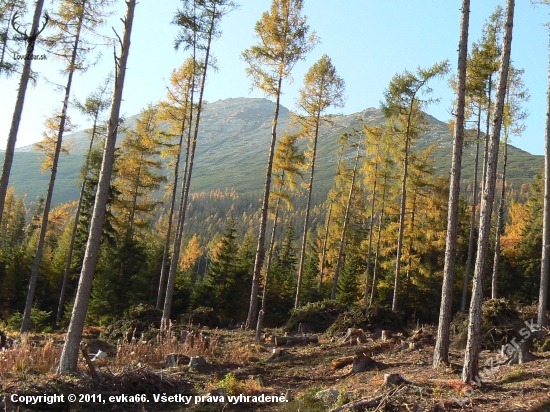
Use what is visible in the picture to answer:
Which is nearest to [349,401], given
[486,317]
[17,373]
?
[17,373]

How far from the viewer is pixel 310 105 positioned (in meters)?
18.5

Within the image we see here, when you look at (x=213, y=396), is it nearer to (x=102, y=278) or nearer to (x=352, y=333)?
(x=352, y=333)

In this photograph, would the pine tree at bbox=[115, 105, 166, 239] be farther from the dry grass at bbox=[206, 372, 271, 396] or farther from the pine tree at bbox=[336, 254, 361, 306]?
the dry grass at bbox=[206, 372, 271, 396]

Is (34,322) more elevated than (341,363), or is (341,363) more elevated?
(341,363)

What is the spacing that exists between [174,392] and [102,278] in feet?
A: 58.9

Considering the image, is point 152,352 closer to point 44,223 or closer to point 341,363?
point 341,363

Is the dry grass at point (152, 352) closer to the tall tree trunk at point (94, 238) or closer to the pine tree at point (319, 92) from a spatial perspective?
the tall tree trunk at point (94, 238)

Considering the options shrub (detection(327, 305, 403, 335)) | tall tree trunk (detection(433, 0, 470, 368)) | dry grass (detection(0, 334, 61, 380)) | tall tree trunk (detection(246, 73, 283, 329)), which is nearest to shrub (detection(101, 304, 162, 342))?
tall tree trunk (detection(246, 73, 283, 329))

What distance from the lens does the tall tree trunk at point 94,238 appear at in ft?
23.6

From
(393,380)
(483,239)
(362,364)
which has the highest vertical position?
(483,239)

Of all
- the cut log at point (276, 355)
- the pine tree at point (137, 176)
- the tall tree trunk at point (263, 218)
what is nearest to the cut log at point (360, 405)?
the cut log at point (276, 355)

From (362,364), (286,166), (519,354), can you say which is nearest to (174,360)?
(362,364)

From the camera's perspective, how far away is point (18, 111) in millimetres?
11461

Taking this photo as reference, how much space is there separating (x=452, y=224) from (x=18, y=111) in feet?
37.0
